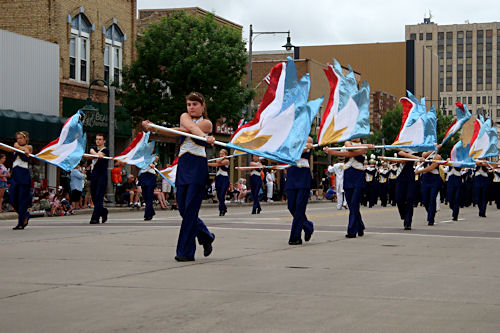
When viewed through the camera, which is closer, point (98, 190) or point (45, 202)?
point (98, 190)

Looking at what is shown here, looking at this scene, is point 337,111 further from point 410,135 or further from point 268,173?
point 268,173

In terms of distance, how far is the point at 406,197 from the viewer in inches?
691

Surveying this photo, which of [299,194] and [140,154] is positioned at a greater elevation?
[140,154]

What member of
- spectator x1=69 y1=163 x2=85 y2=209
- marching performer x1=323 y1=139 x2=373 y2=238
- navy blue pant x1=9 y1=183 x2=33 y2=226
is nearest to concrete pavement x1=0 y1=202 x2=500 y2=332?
marching performer x1=323 y1=139 x2=373 y2=238

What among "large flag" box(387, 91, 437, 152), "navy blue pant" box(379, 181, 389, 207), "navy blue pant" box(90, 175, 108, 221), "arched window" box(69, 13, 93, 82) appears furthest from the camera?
"navy blue pant" box(379, 181, 389, 207)

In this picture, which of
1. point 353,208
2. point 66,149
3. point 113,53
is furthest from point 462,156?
point 113,53

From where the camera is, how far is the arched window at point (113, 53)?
3909cm

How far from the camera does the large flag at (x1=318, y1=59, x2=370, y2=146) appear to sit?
14750 millimetres

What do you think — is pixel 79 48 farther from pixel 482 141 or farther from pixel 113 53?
pixel 482 141

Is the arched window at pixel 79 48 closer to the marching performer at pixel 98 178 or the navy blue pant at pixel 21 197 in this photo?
the marching performer at pixel 98 178

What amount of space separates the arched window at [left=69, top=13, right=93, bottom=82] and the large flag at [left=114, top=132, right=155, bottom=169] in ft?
53.3

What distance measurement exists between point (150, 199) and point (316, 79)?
50.7m

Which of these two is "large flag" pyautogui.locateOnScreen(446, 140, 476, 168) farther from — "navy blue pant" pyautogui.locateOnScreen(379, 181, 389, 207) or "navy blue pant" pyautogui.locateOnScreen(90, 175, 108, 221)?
"navy blue pant" pyautogui.locateOnScreen(379, 181, 389, 207)

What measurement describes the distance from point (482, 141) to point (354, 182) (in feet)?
32.6
